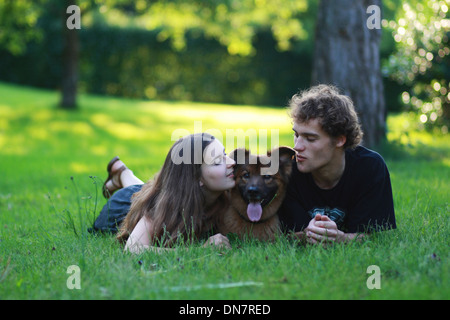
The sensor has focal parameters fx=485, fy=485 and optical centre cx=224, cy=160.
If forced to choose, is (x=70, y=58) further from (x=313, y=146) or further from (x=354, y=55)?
(x=313, y=146)

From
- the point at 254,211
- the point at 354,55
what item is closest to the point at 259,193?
the point at 254,211

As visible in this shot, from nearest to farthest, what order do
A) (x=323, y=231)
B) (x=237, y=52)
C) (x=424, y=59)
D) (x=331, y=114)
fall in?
(x=323, y=231)
(x=331, y=114)
(x=424, y=59)
(x=237, y=52)

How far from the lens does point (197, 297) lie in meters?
3.04

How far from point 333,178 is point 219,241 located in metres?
1.11

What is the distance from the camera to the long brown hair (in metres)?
4.06

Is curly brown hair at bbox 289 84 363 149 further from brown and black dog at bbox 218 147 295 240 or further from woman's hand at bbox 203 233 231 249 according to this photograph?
woman's hand at bbox 203 233 231 249

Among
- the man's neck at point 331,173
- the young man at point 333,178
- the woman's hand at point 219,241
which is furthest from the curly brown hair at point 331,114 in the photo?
the woman's hand at point 219,241

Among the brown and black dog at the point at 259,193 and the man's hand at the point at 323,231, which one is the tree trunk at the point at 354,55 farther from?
the man's hand at the point at 323,231

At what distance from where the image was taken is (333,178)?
412 cm

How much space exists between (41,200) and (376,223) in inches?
175

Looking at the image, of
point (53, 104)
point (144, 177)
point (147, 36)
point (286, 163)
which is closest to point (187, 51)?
point (147, 36)

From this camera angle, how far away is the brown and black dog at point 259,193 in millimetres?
4027

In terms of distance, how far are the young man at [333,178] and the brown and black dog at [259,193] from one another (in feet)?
0.45

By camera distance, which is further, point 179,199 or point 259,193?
point 179,199
